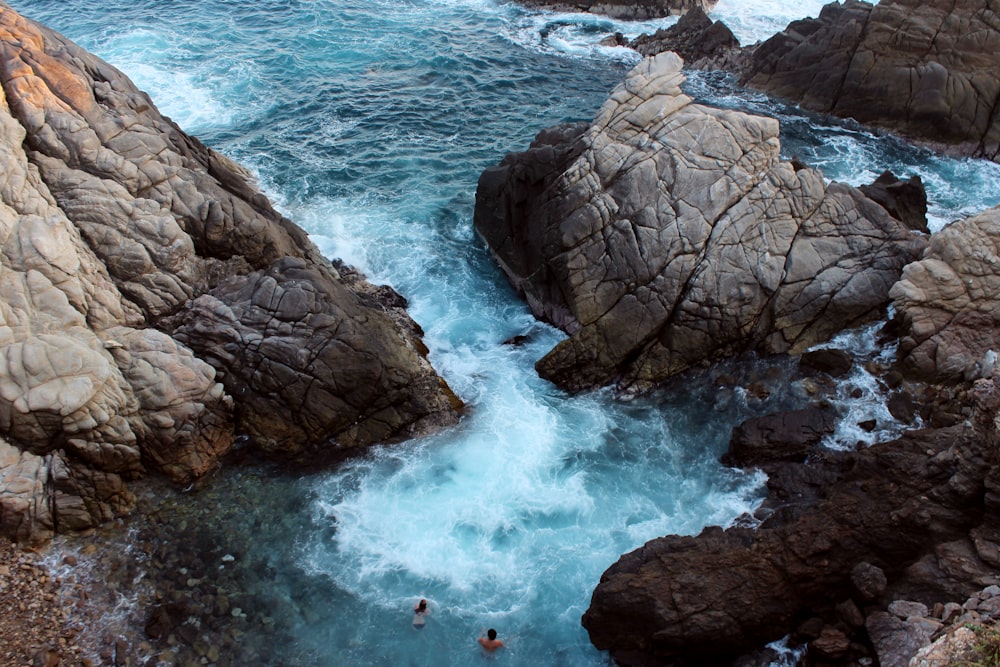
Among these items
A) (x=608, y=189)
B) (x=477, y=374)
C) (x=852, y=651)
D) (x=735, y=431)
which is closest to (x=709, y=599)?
(x=852, y=651)

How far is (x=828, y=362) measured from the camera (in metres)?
22.7

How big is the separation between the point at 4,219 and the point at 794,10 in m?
50.3

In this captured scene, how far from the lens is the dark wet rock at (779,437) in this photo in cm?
2094

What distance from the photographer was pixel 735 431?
2150cm

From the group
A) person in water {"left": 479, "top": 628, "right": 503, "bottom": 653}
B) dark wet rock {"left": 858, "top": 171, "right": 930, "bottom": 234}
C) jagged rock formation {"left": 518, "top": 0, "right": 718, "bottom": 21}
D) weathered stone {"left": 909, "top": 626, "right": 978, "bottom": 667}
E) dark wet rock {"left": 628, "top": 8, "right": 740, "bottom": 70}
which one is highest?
jagged rock formation {"left": 518, "top": 0, "right": 718, "bottom": 21}

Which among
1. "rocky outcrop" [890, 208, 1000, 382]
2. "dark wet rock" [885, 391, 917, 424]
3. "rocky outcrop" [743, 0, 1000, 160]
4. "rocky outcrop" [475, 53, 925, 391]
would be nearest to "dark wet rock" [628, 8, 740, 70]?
"rocky outcrop" [743, 0, 1000, 160]

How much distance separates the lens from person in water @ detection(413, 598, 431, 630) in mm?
17938

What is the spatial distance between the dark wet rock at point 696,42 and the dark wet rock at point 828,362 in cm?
2601

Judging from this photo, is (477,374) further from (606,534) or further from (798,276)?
(798,276)

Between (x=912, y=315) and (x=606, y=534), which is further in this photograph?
(x=912, y=315)

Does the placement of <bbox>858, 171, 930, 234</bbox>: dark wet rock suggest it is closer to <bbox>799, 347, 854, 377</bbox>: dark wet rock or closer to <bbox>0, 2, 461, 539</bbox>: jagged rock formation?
<bbox>799, 347, 854, 377</bbox>: dark wet rock

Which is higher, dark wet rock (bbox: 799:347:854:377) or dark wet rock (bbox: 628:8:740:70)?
dark wet rock (bbox: 628:8:740:70)

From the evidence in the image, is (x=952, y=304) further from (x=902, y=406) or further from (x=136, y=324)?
Result: (x=136, y=324)

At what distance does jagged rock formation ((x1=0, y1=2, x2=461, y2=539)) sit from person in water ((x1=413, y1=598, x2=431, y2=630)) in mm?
5511
